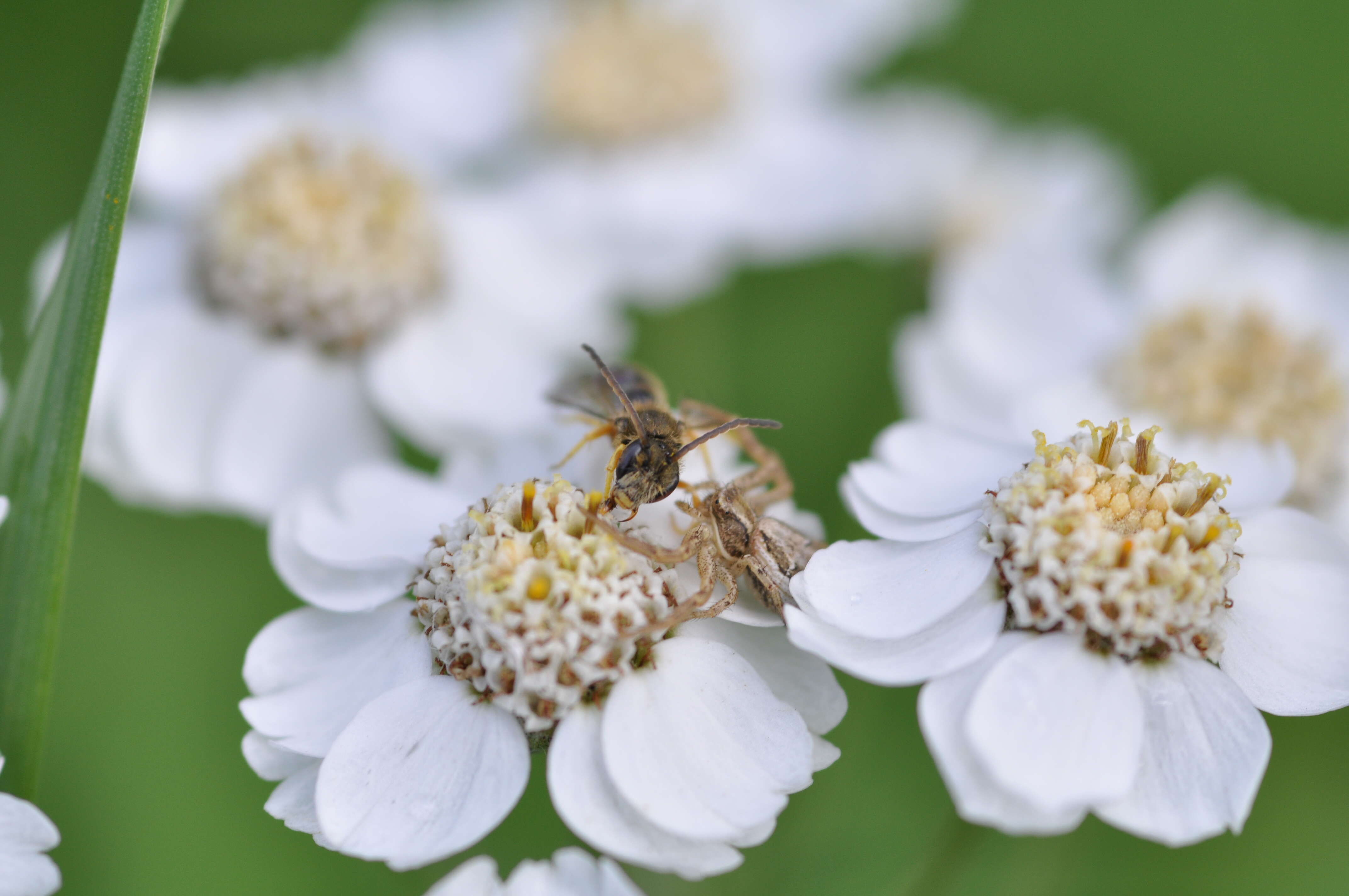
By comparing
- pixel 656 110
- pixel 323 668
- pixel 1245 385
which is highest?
pixel 656 110

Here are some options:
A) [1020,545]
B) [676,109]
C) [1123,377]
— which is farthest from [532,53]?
[1020,545]

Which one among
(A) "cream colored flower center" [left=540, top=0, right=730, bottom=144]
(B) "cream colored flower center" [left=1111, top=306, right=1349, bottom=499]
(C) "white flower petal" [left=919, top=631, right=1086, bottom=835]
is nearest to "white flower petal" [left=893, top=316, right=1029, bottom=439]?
(B) "cream colored flower center" [left=1111, top=306, right=1349, bottom=499]

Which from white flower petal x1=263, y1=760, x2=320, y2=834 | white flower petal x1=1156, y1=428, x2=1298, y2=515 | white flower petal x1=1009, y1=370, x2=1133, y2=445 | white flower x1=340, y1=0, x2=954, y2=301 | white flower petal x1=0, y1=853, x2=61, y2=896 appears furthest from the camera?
white flower x1=340, y1=0, x2=954, y2=301

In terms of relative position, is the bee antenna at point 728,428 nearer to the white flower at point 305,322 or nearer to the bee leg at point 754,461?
the bee leg at point 754,461

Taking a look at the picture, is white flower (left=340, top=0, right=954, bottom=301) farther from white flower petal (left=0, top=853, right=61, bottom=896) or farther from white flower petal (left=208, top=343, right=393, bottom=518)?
white flower petal (left=0, top=853, right=61, bottom=896)

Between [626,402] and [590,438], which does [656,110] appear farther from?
[626,402]

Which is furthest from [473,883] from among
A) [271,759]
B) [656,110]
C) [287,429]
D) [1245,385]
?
[656,110]

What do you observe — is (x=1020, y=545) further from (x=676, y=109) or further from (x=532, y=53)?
(x=532, y=53)

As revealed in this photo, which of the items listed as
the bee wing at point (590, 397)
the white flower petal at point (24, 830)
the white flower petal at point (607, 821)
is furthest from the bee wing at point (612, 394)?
the white flower petal at point (24, 830)
